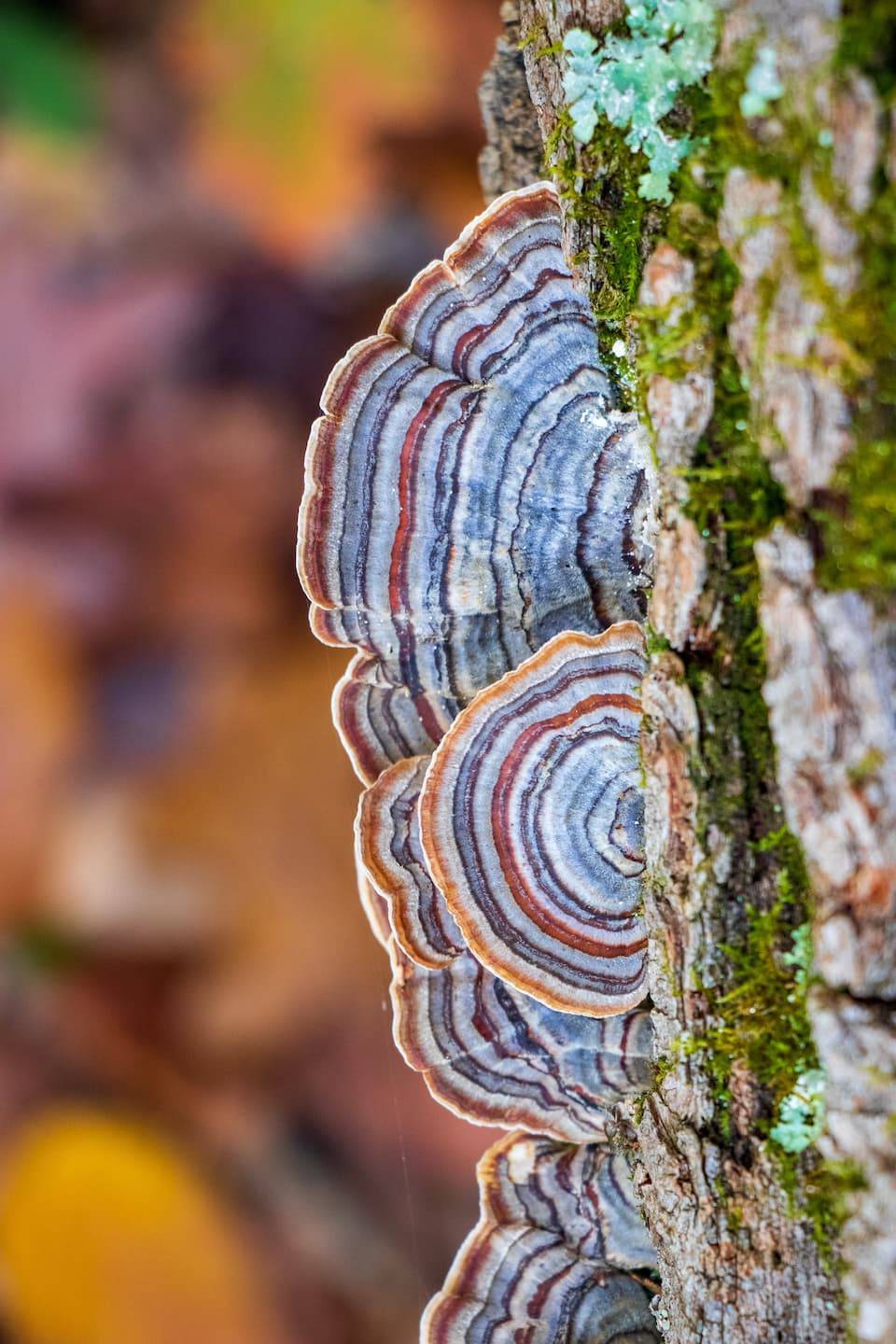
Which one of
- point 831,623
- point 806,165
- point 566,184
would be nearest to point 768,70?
point 806,165

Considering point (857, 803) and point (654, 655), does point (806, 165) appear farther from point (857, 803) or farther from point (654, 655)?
point (857, 803)

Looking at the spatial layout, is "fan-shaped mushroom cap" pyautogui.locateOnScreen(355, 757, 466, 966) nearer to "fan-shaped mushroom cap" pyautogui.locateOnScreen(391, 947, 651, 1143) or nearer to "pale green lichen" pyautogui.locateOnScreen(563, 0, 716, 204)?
"fan-shaped mushroom cap" pyautogui.locateOnScreen(391, 947, 651, 1143)

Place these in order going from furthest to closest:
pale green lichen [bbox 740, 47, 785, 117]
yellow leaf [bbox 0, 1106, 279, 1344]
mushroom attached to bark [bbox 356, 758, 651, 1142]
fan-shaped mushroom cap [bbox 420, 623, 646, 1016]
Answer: yellow leaf [bbox 0, 1106, 279, 1344], mushroom attached to bark [bbox 356, 758, 651, 1142], fan-shaped mushroom cap [bbox 420, 623, 646, 1016], pale green lichen [bbox 740, 47, 785, 117]

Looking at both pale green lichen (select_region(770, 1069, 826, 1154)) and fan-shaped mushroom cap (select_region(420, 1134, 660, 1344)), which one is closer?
pale green lichen (select_region(770, 1069, 826, 1154))

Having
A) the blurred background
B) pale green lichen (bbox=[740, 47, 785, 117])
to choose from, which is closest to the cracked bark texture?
pale green lichen (bbox=[740, 47, 785, 117])

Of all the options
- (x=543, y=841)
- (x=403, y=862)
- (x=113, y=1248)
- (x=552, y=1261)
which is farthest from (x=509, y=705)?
(x=113, y=1248)

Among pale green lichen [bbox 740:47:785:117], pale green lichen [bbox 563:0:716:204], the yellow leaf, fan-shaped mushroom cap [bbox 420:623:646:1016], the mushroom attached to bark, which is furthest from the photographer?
the yellow leaf

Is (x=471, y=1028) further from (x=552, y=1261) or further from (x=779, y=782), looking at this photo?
(x=779, y=782)
